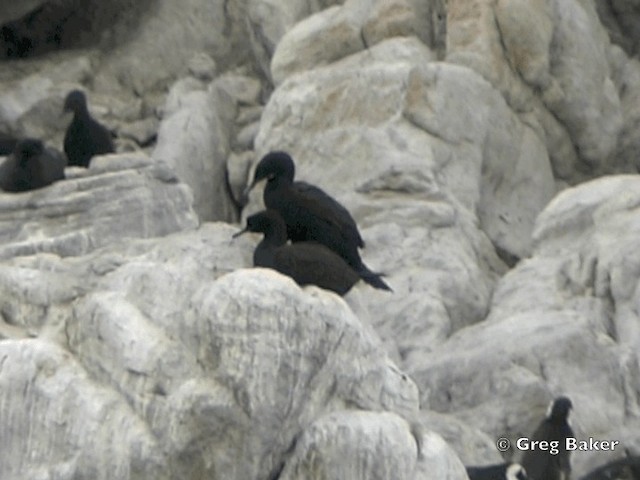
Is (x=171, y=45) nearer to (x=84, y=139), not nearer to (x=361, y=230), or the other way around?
(x=84, y=139)

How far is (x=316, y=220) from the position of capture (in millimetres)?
22891

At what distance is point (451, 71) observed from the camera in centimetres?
2994

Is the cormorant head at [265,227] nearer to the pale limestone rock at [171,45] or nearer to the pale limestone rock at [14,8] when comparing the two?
the pale limestone rock at [171,45]

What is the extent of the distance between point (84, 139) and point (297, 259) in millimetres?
7423

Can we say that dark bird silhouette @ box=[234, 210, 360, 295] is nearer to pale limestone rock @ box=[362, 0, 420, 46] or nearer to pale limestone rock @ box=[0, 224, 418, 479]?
pale limestone rock @ box=[0, 224, 418, 479]

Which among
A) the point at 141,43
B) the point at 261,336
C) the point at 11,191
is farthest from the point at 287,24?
the point at 261,336

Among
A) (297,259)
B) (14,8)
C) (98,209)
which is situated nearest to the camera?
(297,259)

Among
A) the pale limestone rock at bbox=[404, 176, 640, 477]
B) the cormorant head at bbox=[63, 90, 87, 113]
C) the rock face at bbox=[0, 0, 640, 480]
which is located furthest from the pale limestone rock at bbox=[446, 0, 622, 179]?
the pale limestone rock at bbox=[404, 176, 640, 477]

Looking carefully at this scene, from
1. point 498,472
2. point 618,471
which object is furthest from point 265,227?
point 618,471

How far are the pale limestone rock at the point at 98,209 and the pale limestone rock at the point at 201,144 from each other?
6.84 meters

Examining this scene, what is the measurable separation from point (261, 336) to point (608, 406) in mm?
5782

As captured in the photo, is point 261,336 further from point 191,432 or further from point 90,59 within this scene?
point 90,59

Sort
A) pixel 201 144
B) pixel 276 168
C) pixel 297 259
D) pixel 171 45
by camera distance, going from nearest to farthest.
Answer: pixel 297 259 < pixel 276 168 < pixel 201 144 < pixel 171 45

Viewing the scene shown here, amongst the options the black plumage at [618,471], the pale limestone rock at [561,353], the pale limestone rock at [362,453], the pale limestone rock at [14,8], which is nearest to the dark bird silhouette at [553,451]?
the black plumage at [618,471]
